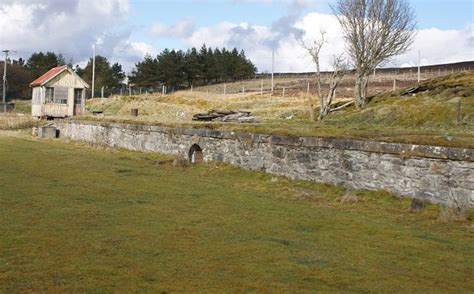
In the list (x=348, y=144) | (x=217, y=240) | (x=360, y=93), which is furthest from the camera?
(x=360, y=93)

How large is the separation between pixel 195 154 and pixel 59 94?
23249 millimetres

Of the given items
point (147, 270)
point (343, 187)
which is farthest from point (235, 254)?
point (343, 187)

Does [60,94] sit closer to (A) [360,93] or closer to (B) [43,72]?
(A) [360,93]

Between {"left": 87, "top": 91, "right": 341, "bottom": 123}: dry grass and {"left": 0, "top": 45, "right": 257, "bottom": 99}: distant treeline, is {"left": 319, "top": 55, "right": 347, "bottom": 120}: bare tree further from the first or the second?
{"left": 0, "top": 45, "right": 257, "bottom": 99}: distant treeline

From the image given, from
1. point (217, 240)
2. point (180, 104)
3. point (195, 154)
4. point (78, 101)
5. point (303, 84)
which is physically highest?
point (303, 84)

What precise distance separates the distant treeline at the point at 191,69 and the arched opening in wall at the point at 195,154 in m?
65.3

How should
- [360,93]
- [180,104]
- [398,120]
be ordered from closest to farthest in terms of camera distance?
[398,120] < [360,93] < [180,104]

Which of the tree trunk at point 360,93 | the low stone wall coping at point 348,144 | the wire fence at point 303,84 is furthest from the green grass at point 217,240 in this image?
the wire fence at point 303,84

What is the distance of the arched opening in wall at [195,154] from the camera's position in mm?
18922

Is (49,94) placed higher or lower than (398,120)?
higher

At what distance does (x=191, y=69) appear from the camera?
86062 mm

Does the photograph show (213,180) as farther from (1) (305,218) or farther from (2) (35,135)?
(2) (35,135)

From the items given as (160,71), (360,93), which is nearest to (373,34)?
(360,93)

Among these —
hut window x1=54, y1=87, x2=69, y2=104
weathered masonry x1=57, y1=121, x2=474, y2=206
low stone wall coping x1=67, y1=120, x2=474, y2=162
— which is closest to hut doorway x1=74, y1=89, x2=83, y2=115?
hut window x1=54, y1=87, x2=69, y2=104
